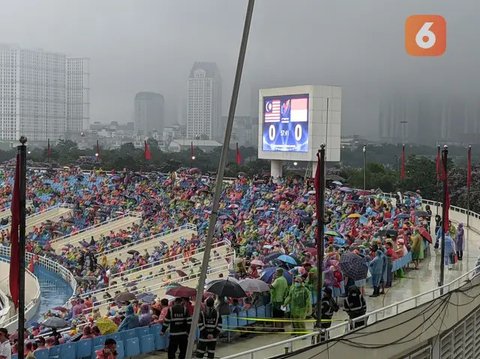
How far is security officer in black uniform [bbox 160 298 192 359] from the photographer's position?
29.7ft

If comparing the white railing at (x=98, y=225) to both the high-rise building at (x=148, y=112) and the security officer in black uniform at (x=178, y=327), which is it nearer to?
the security officer in black uniform at (x=178, y=327)

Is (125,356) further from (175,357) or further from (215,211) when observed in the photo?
(215,211)

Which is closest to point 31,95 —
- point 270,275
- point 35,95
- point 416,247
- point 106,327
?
point 35,95

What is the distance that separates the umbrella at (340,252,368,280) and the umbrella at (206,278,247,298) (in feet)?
8.03

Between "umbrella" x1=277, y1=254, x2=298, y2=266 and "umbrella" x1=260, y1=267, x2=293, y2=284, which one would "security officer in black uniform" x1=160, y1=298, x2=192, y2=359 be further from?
"umbrella" x1=277, y1=254, x2=298, y2=266

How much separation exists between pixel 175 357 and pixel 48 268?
64.3ft

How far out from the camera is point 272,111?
128ft

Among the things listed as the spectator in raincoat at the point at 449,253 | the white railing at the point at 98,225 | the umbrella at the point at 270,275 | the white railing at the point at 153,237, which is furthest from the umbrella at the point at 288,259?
the white railing at the point at 98,225

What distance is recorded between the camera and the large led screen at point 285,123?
37438 mm

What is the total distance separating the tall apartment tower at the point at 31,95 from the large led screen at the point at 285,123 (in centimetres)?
9093

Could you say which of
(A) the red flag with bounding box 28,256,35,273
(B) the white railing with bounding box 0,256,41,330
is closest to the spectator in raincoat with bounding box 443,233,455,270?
(B) the white railing with bounding box 0,256,41,330

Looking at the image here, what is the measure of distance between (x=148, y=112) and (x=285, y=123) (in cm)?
11692

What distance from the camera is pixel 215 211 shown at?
22.5 ft

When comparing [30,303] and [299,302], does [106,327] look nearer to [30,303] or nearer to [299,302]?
[299,302]
